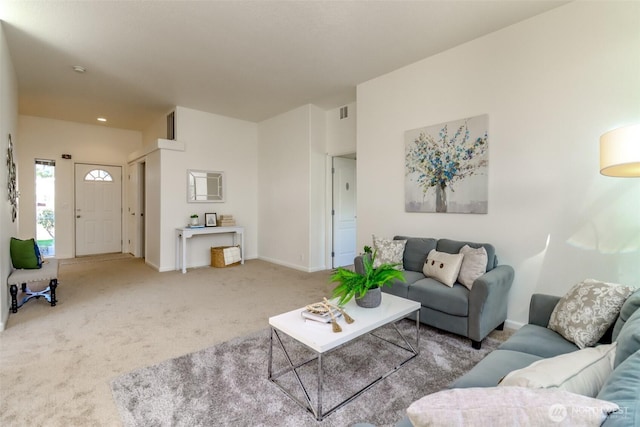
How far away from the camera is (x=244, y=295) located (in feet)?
12.8

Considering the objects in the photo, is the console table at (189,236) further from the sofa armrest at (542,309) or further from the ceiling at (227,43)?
the sofa armrest at (542,309)

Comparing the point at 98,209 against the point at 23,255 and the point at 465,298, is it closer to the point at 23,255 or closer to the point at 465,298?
the point at 23,255

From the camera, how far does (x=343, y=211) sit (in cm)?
577

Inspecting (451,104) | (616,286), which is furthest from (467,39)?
(616,286)

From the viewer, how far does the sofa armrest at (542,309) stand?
6.37 feet

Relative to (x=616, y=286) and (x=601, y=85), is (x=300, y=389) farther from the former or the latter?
(x=601, y=85)

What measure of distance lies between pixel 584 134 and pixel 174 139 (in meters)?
5.61

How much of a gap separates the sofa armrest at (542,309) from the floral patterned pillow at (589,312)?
0.15m

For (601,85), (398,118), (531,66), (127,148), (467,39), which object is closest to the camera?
(601,85)

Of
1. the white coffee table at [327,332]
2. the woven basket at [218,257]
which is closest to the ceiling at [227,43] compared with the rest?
the white coffee table at [327,332]

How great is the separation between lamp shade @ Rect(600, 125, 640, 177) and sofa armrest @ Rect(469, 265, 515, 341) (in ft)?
3.51

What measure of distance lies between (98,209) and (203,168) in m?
2.98

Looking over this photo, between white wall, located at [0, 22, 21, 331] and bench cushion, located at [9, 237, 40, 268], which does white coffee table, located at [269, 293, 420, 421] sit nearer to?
white wall, located at [0, 22, 21, 331]

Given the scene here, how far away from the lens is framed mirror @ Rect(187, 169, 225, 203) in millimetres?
5602
